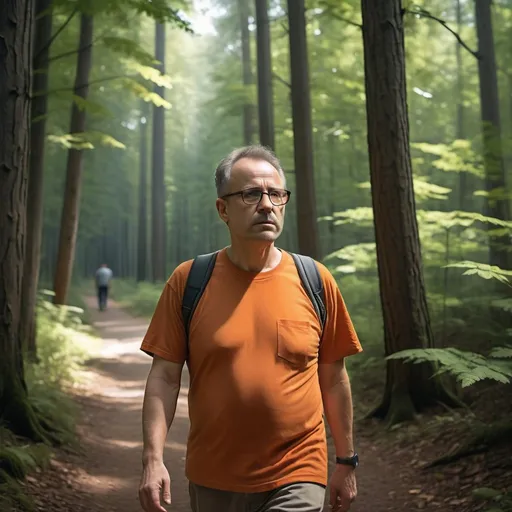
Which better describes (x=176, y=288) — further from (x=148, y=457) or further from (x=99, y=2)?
→ (x=99, y=2)

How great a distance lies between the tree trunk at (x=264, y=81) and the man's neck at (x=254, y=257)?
41.9ft

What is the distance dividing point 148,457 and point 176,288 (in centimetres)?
68

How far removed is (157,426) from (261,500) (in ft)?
1.65

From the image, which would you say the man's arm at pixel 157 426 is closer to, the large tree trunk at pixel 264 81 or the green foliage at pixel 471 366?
the green foliage at pixel 471 366

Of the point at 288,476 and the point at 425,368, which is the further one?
the point at 425,368

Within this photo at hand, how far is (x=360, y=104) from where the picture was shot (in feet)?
60.6

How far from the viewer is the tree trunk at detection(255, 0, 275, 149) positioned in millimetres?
15586

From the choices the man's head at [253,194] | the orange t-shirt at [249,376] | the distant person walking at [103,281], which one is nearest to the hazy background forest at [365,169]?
the distant person walking at [103,281]

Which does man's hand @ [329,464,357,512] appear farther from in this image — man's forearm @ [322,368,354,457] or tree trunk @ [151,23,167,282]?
tree trunk @ [151,23,167,282]

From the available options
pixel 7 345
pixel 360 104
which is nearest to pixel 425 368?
pixel 7 345

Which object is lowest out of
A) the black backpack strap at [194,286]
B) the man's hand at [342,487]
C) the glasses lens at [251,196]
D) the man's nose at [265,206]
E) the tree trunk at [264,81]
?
the man's hand at [342,487]

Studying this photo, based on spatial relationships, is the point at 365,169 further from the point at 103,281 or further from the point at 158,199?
the point at 103,281

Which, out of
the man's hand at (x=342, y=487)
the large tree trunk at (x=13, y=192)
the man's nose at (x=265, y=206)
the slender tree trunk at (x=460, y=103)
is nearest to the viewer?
the man's nose at (x=265, y=206)

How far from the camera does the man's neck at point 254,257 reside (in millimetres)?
2727
